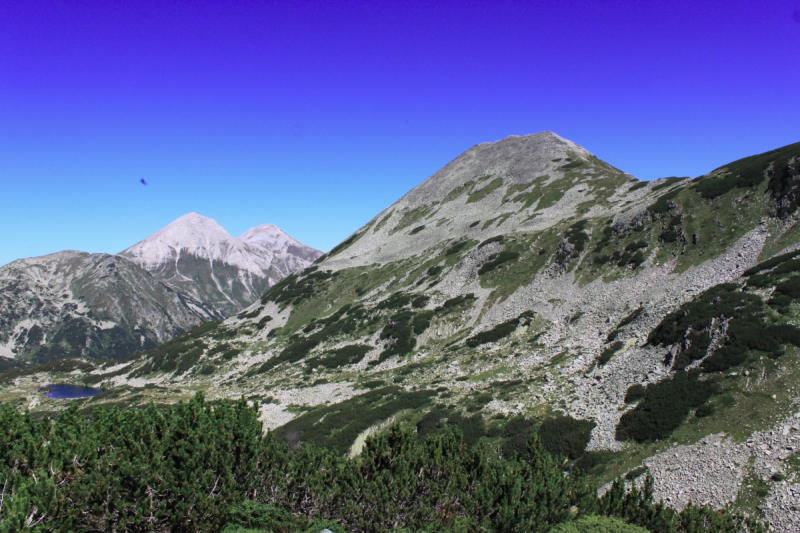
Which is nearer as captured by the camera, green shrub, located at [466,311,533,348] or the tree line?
the tree line

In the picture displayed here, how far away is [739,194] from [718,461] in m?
48.5

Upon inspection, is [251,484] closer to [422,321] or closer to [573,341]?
[573,341]

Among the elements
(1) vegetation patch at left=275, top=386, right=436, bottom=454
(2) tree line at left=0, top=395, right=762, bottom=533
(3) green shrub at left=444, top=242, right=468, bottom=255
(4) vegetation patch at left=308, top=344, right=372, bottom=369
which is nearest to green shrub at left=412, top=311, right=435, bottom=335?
(4) vegetation patch at left=308, top=344, right=372, bottom=369

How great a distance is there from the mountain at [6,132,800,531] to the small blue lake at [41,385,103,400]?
4.47 m

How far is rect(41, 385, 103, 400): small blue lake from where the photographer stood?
286 ft

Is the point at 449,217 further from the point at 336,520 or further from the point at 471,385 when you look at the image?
the point at 336,520

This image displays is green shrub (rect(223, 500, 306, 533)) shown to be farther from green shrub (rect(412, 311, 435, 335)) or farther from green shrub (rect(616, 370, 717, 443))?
green shrub (rect(412, 311, 435, 335))

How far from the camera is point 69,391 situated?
93.9 meters

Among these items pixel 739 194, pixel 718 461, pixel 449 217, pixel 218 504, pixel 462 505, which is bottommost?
pixel 718 461

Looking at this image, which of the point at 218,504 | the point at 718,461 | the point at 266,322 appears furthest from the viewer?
the point at 266,322

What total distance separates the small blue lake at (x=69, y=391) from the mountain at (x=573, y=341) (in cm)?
447

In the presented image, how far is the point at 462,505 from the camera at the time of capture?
15648 millimetres

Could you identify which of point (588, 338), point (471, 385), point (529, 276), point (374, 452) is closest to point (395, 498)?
point (374, 452)

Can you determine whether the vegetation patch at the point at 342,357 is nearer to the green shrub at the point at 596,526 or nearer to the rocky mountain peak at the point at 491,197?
the rocky mountain peak at the point at 491,197
